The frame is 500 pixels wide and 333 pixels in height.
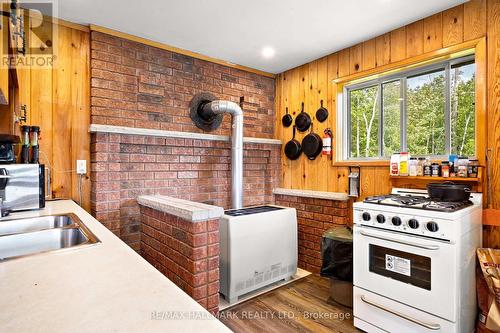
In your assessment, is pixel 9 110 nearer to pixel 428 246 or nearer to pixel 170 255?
pixel 170 255

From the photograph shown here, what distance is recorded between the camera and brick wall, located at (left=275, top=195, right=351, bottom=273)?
→ 295 centimetres

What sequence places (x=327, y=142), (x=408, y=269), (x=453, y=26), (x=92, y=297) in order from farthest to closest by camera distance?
1. (x=327, y=142)
2. (x=453, y=26)
3. (x=408, y=269)
4. (x=92, y=297)

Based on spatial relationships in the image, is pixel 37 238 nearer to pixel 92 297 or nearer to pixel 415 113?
pixel 92 297

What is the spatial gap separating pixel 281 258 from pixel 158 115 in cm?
193

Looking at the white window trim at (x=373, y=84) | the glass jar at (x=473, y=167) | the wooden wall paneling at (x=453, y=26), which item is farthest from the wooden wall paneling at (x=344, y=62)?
the glass jar at (x=473, y=167)

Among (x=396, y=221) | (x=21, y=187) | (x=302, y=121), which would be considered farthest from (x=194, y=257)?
(x=302, y=121)

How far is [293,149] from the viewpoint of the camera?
11.4 feet

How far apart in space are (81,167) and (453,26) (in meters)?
3.34

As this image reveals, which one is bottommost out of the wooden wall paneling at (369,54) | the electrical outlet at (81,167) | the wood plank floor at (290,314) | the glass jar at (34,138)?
the wood plank floor at (290,314)

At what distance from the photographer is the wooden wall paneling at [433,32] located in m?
2.25

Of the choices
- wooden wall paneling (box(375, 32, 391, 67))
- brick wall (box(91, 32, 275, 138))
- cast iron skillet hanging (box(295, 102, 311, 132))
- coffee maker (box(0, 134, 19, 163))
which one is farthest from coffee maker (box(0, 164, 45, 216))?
wooden wall paneling (box(375, 32, 391, 67))

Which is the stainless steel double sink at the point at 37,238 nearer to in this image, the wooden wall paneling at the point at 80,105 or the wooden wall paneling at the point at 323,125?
the wooden wall paneling at the point at 80,105

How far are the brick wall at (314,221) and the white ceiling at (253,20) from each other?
171 cm

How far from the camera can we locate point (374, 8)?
2178mm
